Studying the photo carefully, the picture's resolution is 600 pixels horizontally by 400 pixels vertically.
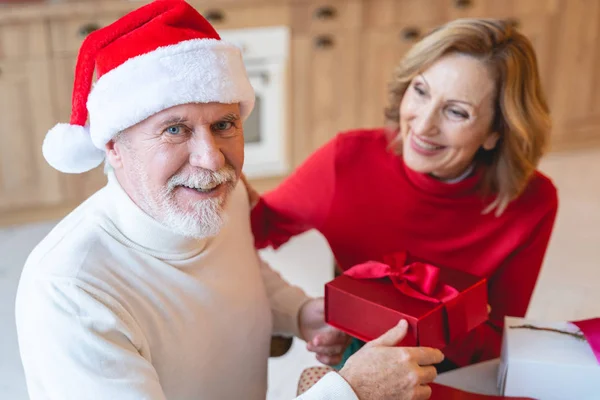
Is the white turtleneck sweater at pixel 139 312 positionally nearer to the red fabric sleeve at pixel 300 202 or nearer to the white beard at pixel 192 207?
the white beard at pixel 192 207

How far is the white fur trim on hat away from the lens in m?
1.11

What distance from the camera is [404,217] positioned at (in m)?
1.69

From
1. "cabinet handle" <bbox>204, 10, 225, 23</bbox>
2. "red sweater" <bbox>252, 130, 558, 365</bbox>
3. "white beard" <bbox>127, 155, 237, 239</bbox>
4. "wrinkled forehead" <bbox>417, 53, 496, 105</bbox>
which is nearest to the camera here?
"white beard" <bbox>127, 155, 237, 239</bbox>

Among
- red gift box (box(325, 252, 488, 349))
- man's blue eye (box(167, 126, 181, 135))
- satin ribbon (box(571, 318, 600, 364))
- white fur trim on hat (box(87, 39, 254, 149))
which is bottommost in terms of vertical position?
satin ribbon (box(571, 318, 600, 364))

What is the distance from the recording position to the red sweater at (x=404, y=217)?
5.36ft

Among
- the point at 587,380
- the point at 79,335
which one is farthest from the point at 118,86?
the point at 587,380

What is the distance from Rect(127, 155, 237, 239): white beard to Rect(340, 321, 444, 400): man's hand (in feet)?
1.01

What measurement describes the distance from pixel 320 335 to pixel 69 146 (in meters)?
0.57

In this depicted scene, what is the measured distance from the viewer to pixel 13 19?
3.03 metres

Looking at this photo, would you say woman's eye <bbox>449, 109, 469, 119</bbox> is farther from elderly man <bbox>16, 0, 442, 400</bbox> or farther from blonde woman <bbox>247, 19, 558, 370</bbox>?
elderly man <bbox>16, 0, 442, 400</bbox>

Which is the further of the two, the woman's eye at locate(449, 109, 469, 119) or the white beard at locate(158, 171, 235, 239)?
the woman's eye at locate(449, 109, 469, 119)

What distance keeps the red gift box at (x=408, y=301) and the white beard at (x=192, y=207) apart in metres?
0.24

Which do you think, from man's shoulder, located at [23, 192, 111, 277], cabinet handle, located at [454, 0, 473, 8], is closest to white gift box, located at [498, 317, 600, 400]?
man's shoulder, located at [23, 192, 111, 277]

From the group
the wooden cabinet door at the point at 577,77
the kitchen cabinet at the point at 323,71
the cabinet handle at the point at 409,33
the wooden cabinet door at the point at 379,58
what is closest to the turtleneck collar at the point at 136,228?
the kitchen cabinet at the point at 323,71
